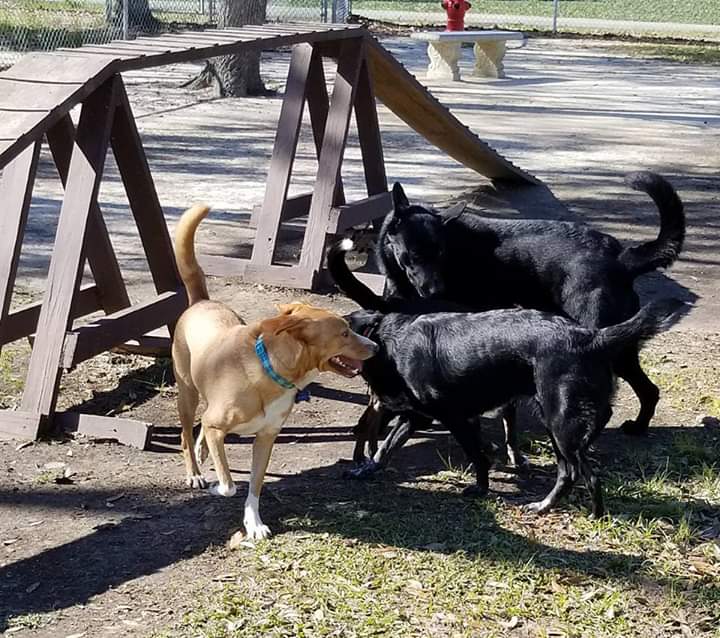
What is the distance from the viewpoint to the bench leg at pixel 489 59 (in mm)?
19984

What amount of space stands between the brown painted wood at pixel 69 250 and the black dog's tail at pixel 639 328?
241 centimetres

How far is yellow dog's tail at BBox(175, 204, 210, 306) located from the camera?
498 centimetres

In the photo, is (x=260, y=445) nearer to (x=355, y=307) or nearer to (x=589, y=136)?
(x=355, y=307)

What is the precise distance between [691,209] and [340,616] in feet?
23.7

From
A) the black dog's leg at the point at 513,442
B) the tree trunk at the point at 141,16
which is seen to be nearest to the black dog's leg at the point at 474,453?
the black dog's leg at the point at 513,442

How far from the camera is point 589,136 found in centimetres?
1392

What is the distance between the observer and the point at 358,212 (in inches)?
318

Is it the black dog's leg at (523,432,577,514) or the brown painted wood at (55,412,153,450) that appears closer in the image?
the black dog's leg at (523,432,577,514)

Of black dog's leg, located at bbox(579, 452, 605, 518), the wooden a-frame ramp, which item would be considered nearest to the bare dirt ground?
black dog's leg, located at bbox(579, 452, 605, 518)

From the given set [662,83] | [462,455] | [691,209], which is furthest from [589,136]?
[462,455]

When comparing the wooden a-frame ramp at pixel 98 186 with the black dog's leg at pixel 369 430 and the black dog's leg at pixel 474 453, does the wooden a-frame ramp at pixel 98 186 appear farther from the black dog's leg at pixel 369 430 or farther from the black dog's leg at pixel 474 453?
the black dog's leg at pixel 474 453

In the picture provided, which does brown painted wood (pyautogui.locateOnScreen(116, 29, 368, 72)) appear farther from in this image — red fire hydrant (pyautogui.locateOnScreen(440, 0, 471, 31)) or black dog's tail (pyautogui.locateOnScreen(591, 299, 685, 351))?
red fire hydrant (pyautogui.locateOnScreen(440, 0, 471, 31))

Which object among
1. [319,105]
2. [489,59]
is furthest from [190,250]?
[489,59]

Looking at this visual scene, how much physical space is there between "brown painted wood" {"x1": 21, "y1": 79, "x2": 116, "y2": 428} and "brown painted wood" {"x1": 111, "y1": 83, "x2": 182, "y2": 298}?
0.29 metres
